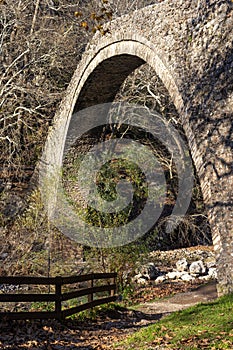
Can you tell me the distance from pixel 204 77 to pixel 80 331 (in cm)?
470

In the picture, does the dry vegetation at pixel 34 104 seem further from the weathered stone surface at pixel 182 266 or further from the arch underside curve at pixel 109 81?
the weathered stone surface at pixel 182 266

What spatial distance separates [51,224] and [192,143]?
4280mm

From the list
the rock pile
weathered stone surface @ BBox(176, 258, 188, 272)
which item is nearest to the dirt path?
the rock pile

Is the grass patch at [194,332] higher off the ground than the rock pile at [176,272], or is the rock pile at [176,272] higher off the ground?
the rock pile at [176,272]

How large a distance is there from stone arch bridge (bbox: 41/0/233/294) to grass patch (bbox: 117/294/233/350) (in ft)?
3.24

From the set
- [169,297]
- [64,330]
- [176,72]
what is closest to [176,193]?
[169,297]

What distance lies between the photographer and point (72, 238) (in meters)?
11.2

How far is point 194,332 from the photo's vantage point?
5668 millimetres

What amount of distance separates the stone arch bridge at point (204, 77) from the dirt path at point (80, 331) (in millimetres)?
1878

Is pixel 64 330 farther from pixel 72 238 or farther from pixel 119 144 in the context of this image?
pixel 119 144

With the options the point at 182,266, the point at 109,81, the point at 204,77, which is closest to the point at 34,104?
the point at 109,81

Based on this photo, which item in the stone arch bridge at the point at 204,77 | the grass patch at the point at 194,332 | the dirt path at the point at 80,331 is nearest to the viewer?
the grass patch at the point at 194,332

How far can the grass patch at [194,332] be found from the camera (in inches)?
204

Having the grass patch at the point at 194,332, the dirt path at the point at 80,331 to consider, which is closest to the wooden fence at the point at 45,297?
the dirt path at the point at 80,331
